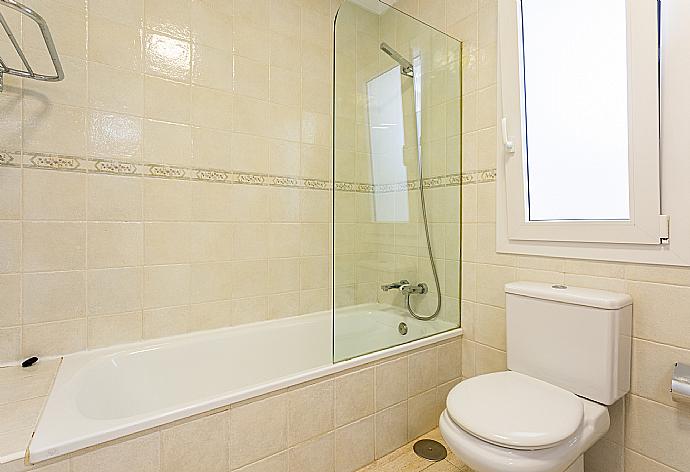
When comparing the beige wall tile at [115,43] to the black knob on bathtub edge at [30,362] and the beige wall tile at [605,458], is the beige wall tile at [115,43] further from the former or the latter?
the beige wall tile at [605,458]

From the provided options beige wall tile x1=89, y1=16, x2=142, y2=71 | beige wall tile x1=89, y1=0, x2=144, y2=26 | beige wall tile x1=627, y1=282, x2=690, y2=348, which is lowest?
beige wall tile x1=627, y1=282, x2=690, y2=348

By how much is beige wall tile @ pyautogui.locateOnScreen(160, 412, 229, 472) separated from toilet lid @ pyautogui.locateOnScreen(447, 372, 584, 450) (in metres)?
0.76

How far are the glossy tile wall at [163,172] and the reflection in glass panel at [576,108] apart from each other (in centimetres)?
118

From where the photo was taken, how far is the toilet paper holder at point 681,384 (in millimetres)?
1147

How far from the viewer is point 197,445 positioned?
3.70 feet

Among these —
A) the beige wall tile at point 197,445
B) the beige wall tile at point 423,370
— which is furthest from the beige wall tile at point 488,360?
the beige wall tile at point 197,445

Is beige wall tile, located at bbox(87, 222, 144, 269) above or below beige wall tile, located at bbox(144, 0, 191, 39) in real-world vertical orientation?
below

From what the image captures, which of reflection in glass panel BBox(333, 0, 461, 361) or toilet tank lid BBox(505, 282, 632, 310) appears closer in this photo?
toilet tank lid BBox(505, 282, 632, 310)

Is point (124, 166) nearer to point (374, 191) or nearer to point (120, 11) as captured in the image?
point (120, 11)

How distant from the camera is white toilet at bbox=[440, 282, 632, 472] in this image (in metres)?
1.04

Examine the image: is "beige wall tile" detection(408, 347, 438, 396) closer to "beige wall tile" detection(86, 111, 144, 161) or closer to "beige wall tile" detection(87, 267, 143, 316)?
"beige wall tile" detection(87, 267, 143, 316)

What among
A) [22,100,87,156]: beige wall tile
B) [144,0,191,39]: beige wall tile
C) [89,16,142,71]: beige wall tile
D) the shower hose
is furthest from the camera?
the shower hose

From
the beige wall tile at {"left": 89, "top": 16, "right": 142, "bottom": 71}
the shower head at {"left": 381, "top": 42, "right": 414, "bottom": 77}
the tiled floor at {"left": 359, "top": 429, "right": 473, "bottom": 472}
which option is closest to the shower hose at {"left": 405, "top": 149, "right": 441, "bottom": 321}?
the shower head at {"left": 381, "top": 42, "right": 414, "bottom": 77}

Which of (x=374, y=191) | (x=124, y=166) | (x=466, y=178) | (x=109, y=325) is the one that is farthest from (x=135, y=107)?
(x=466, y=178)
